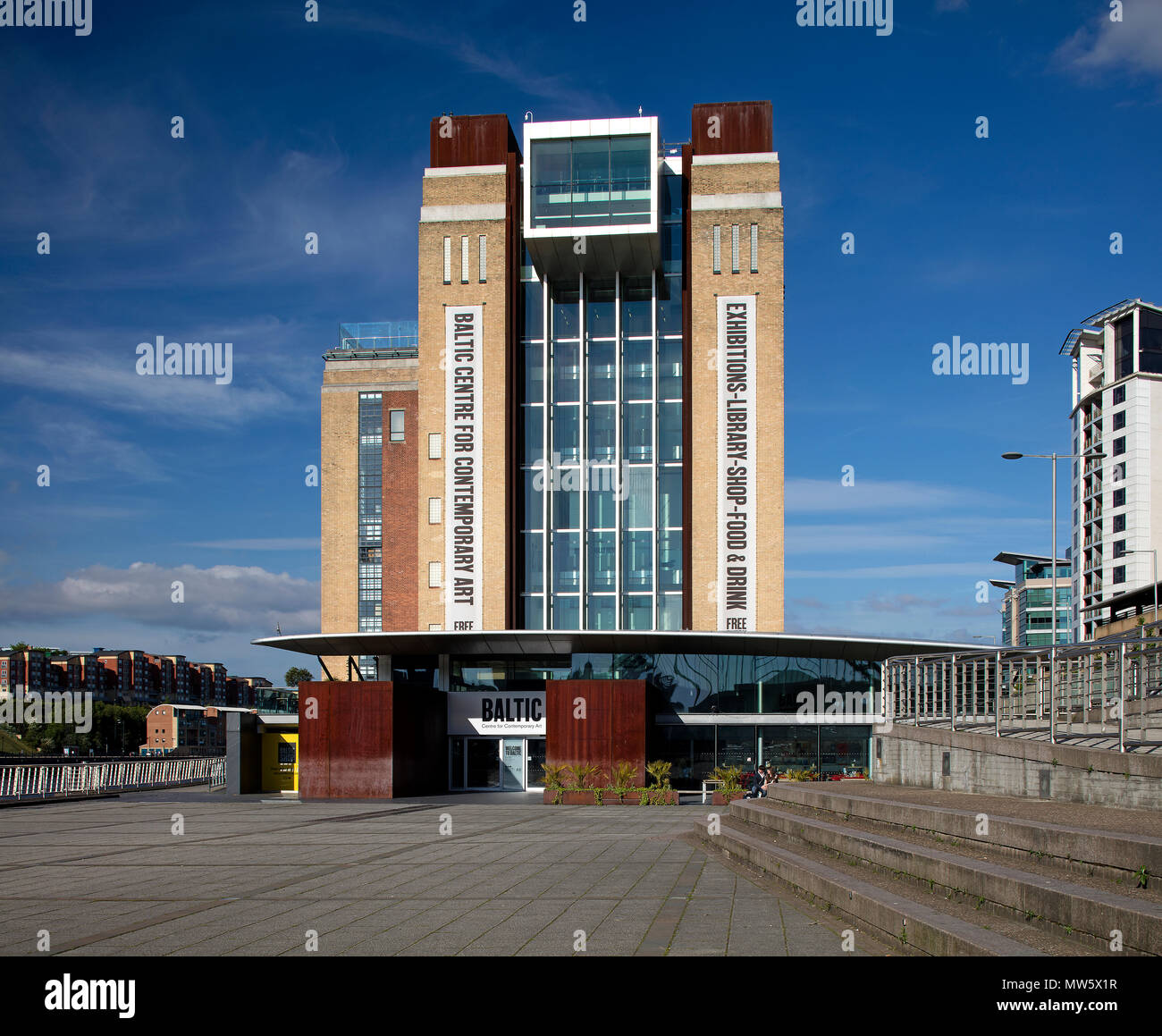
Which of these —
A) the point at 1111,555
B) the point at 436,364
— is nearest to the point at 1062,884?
the point at 436,364

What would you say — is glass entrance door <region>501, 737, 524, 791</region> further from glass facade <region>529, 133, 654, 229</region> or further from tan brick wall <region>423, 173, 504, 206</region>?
tan brick wall <region>423, 173, 504, 206</region>

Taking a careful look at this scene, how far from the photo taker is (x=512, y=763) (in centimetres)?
4144

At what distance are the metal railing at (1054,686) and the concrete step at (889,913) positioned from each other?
3960 mm

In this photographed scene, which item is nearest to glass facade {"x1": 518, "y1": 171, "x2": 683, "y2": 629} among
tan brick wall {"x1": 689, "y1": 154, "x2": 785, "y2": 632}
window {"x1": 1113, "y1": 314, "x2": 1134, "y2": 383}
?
tan brick wall {"x1": 689, "y1": 154, "x2": 785, "y2": 632}

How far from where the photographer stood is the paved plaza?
955 cm

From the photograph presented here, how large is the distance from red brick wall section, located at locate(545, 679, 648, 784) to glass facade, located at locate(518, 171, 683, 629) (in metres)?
11.3

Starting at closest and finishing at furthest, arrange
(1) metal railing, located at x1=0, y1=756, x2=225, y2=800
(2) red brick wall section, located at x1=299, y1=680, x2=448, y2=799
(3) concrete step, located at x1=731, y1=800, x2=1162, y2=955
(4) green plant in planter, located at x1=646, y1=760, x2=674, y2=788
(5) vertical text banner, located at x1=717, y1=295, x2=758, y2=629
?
(3) concrete step, located at x1=731, y1=800, x2=1162, y2=955 < (4) green plant in planter, located at x1=646, y1=760, x2=674, y2=788 < (2) red brick wall section, located at x1=299, y1=680, x2=448, y2=799 < (1) metal railing, located at x1=0, y1=756, x2=225, y2=800 < (5) vertical text banner, located at x1=717, y1=295, x2=758, y2=629

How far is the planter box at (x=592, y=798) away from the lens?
32688mm

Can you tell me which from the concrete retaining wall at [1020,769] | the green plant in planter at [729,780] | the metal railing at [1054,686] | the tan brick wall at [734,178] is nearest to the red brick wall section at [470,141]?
the tan brick wall at [734,178]

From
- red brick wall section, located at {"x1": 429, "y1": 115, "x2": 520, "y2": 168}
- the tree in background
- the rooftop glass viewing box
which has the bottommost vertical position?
the tree in background

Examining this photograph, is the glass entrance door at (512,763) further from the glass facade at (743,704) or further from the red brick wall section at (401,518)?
the red brick wall section at (401,518)

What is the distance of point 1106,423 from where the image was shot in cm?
9212

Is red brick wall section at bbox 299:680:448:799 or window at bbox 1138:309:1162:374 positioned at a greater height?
window at bbox 1138:309:1162:374

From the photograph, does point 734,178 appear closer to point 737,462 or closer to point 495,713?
point 737,462
